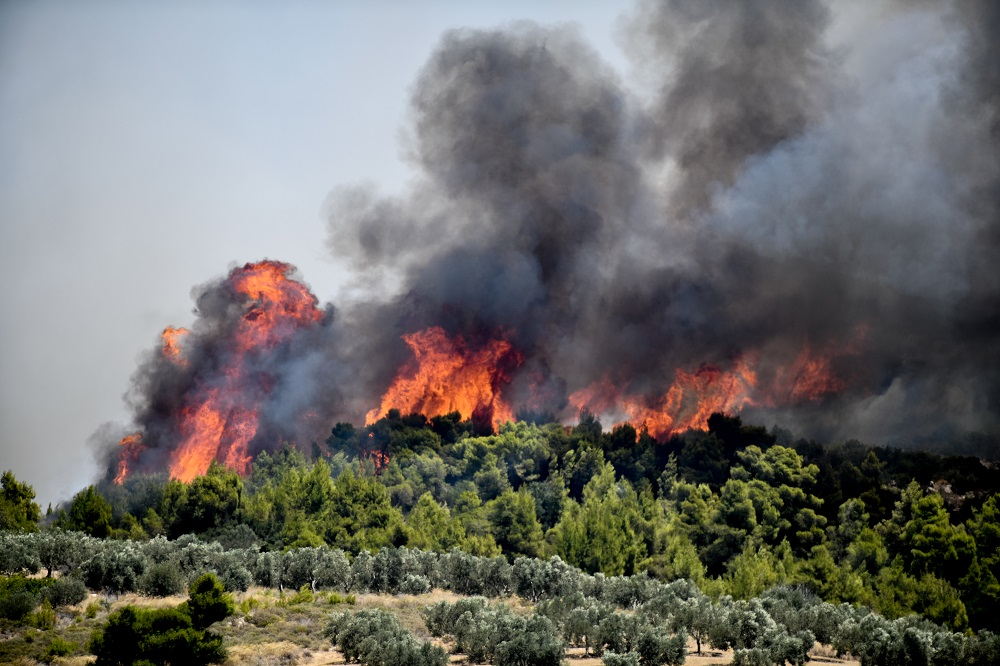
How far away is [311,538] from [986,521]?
4979 cm

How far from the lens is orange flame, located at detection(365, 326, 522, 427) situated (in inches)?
5108

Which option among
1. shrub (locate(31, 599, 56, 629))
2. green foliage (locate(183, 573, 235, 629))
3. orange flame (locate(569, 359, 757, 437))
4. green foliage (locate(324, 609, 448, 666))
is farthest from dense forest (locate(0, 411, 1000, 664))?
green foliage (locate(183, 573, 235, 629))

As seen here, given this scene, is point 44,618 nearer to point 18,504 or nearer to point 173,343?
point 18,504

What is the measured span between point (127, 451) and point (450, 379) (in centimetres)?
4253

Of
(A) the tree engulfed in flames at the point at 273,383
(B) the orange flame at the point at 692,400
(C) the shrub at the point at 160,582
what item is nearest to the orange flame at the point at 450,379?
(A) the tree engulfed in flames at the point at 273,383

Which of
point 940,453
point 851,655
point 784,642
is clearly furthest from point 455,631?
point 940,453

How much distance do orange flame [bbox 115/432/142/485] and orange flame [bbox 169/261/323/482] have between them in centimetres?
603

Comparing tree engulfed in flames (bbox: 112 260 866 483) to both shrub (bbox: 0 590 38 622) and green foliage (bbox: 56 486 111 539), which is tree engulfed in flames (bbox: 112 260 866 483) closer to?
green foliage (bbox: 56 486 111 539)

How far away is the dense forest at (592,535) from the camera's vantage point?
167 ft

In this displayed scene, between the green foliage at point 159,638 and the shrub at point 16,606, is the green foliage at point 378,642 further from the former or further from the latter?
the shrub at point 16,606

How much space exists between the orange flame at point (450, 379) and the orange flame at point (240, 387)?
1538 centimetres

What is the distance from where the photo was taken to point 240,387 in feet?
418

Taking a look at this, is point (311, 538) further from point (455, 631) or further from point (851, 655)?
point (851, 655)

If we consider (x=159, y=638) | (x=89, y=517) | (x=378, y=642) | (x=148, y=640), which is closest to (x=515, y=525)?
(x=89, y=517)
